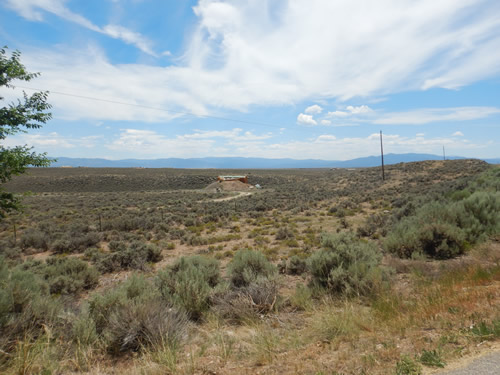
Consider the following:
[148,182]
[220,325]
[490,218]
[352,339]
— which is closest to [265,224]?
[490,218]

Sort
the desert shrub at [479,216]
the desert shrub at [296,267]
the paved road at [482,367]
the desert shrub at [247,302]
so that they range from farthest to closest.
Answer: the desert shrub at [479,216]
the desert shrub at [296,267]
the desert shrub at [247,302]
the paved road at [482,367]

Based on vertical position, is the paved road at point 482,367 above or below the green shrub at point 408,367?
above

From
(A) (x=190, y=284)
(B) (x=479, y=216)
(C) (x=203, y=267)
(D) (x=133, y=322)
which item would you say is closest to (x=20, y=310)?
(D) (x=133, y=322)

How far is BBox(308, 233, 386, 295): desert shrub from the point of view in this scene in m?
5.57

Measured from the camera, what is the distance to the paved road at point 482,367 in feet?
8.41

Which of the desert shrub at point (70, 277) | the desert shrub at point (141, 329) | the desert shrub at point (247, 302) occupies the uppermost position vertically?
the desert shrub at point (141, 329)

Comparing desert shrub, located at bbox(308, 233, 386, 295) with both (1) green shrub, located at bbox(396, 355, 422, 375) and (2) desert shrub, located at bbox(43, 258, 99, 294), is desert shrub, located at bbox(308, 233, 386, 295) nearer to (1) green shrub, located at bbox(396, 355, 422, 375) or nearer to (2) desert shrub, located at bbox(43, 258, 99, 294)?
(1) green shrub, located at bbox(396, 355, 422, 375)

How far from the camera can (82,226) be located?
1747 centimetres

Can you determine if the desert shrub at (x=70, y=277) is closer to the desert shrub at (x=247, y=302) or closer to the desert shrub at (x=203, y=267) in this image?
the desert shrub at (x=203, y=267)

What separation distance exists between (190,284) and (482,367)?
4938 millimetres

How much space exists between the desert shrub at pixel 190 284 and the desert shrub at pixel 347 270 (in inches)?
105

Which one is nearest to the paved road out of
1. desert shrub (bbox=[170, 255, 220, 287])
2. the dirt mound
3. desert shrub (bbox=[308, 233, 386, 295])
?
desert shrub (bbox=[308, 233, 386, 295])

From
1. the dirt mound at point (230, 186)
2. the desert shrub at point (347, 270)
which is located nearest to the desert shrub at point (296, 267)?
the desert shrub at point (347, 270)

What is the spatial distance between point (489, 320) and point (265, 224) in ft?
48.1
